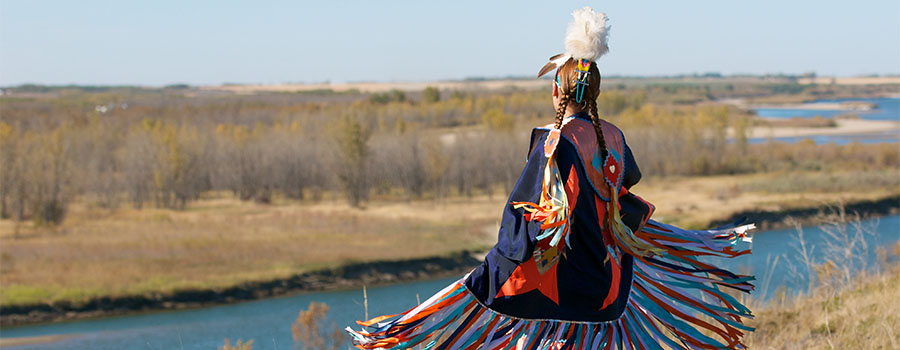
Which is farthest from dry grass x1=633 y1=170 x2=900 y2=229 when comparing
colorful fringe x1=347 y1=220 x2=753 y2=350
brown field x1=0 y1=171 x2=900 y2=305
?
colorful fringe x1=347 y1=220 x2=753 y2=350

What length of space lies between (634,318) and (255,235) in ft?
116

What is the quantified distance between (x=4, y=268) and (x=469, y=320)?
33030mm

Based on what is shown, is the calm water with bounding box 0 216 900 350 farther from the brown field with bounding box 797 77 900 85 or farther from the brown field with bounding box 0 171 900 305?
the brown field with bounding box 797 77 900 85

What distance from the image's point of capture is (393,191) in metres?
53.3

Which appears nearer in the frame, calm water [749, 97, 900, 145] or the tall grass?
the tall grass

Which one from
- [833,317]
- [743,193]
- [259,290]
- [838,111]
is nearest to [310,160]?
[743,193]

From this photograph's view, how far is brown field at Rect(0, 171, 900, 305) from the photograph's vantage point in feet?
97.1

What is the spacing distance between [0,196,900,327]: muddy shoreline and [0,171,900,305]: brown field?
0.41 metres

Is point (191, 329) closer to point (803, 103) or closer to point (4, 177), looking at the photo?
point (4, 177)

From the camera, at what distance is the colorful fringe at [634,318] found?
9.74 feet

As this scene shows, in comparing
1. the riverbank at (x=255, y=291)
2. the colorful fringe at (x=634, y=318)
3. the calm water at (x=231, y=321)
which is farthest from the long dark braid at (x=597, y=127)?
the riverbank at (x=255, y=291)

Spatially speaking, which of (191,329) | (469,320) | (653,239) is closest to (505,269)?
(469,320)

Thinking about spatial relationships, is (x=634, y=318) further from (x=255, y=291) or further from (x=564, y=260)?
(x=255, y=291)

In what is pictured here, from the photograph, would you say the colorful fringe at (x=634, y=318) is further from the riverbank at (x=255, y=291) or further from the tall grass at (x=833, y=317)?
the riverbank at (x=255, y=291)
